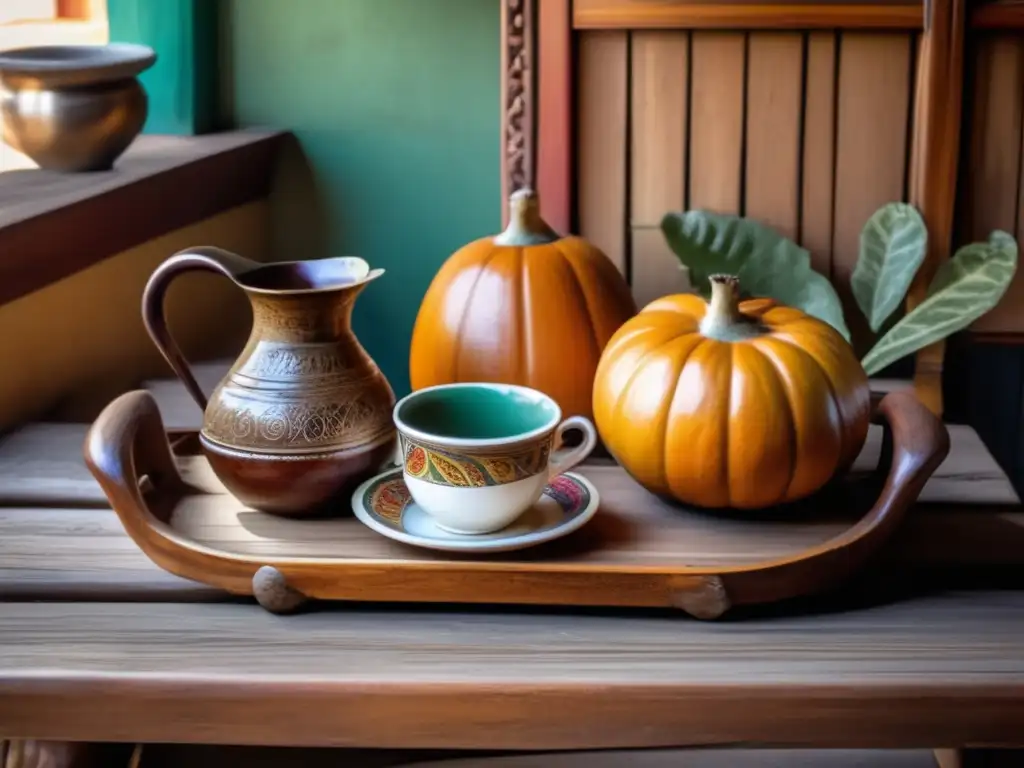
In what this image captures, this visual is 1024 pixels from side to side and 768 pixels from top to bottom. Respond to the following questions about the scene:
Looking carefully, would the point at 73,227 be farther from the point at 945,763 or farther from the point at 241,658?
the point at 945,763

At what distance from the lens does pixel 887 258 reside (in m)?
1.24

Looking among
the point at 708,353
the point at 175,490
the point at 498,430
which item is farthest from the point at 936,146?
the point at 175,490

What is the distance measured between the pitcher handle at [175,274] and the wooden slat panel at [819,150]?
629 mm

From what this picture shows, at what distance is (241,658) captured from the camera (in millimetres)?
744

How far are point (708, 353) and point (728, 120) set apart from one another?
1.56 ft

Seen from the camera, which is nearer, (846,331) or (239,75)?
(846,331)

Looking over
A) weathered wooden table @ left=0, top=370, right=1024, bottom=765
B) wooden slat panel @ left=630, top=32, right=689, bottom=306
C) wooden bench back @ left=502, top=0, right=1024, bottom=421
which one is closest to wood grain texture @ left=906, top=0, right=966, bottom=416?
wooden bench back @ left=502, top=0, right=1024, bottom=421

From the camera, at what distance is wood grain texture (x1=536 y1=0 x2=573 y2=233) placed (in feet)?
4.05

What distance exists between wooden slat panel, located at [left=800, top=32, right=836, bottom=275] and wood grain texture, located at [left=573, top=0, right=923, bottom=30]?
24mm

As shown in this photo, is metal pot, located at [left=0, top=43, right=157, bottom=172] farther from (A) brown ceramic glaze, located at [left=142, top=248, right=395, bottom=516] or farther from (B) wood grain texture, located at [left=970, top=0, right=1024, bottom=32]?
(B) wood grain texture, located at [left=970, top=0, right=1024, bottom=32]

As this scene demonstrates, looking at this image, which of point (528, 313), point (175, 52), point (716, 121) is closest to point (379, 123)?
point (175, 52)

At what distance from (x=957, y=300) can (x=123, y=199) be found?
849 millimetres

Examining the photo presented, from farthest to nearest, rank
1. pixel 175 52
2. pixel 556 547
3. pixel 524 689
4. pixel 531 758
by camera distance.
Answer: pixel 175 52 < pixel 531 758 < pixel 556 547 < pixel 524 689

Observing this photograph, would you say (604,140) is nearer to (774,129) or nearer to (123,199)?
(774,129)
